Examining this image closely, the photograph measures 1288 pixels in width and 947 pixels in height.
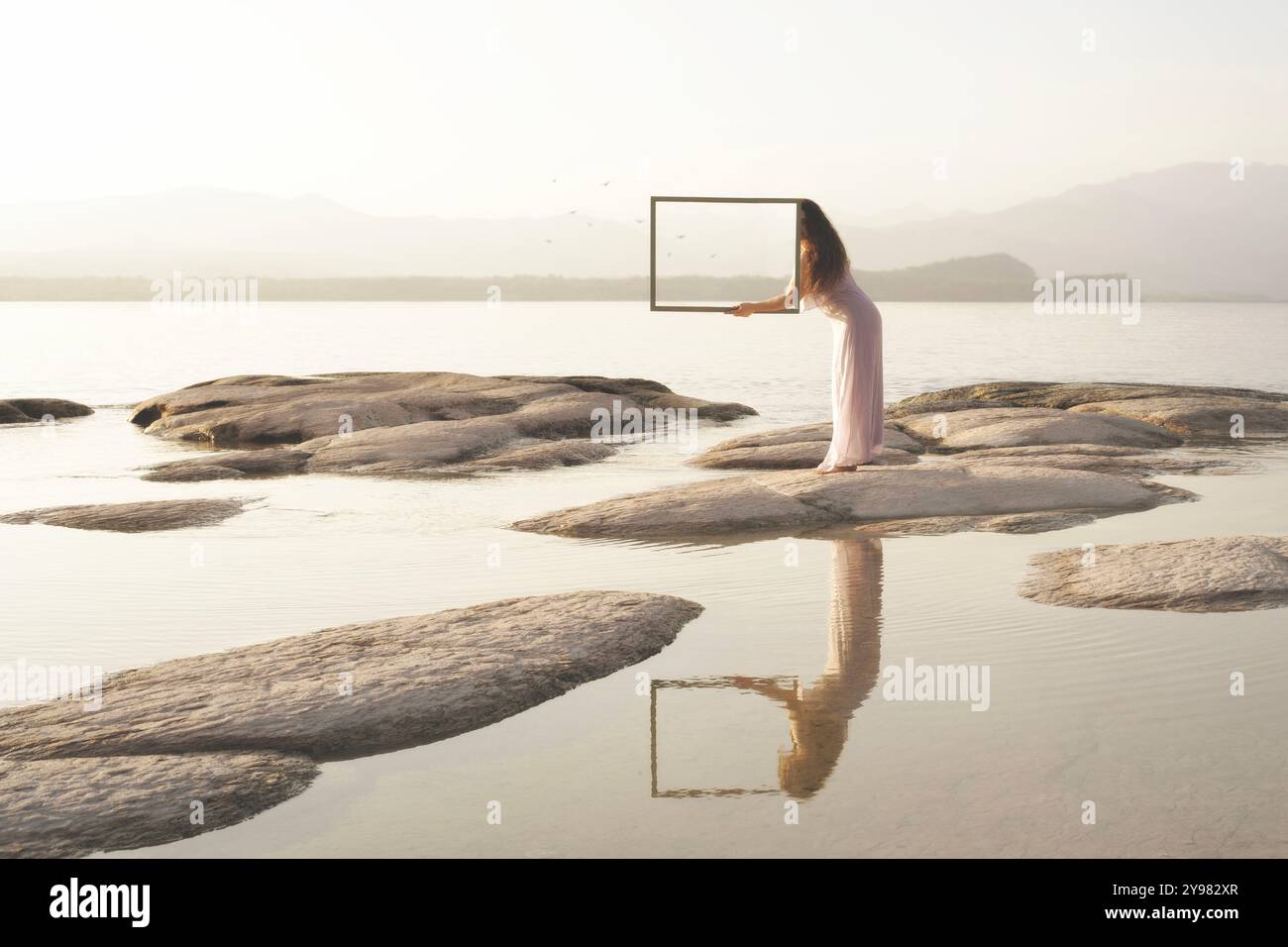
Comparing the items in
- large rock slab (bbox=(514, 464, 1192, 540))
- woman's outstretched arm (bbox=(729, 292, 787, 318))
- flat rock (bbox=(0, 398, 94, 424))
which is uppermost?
woman's outstretched arm (bbox=(729, 292, 787, 318))

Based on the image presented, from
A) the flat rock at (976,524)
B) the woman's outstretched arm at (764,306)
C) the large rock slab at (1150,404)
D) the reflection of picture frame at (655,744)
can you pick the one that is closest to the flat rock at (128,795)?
the reflection of picture frame at (655,744)

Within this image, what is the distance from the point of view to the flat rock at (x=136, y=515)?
12.7 metres

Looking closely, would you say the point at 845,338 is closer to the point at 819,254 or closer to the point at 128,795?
the point at 819,254

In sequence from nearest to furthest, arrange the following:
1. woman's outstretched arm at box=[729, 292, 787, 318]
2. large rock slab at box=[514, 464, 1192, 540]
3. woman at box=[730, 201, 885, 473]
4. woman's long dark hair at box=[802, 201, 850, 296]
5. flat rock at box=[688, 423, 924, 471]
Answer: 1. large rock slab at box=[514, 464, 1192, 540]
2. woman's outstretched arm at box=[729, 292, 787, 318]
3. woman's long dark hair at box=[802, 201, 850, 296]
4. woman at box=[730, 201, 885, 473]
5. flat rock at box=[688, 423, 924, 471]

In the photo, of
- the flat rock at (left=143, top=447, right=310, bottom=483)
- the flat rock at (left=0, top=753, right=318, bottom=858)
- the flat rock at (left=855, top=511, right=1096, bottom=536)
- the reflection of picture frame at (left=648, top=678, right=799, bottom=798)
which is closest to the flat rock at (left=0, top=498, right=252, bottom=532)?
the flat rock at (left=143, top=447, right=310, bottom=483)

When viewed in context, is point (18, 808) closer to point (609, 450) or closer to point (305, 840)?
point (305, 840)

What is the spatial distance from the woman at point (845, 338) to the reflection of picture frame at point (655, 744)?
6587 mm

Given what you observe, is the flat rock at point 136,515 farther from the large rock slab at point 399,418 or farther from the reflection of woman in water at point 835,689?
the reflection of woman in water at point 835,689

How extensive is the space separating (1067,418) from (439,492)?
884 centimetres

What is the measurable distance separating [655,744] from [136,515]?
8.50m

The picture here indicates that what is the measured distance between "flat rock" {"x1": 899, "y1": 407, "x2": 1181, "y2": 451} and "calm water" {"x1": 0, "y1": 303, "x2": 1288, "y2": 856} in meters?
2.43

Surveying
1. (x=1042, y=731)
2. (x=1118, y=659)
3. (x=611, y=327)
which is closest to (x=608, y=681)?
(x=1042, y=731)

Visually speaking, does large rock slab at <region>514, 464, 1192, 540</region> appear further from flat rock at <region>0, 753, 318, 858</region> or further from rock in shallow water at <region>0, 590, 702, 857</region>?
flat rock at <region>0, 753, 318, 858</region>

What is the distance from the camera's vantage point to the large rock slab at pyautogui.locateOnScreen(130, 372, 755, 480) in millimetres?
17719
